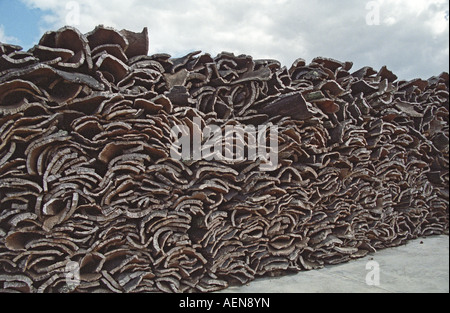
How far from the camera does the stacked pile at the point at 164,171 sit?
2928mm

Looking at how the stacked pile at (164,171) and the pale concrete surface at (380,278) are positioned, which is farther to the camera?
the pale concrete surface at (380,278)

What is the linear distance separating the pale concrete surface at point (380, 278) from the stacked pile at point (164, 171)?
177 millimetres

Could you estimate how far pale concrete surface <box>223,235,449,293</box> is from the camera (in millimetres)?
3584

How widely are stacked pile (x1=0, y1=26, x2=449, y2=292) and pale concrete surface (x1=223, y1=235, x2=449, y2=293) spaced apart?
0.18m

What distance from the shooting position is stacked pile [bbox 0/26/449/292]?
2928mm

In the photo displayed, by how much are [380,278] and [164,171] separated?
2.63 metres

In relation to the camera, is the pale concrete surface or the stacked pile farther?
the pale concrete surface

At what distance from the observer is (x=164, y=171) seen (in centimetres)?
339

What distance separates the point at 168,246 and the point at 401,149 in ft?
13.4

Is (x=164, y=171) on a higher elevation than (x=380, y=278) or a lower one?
higher

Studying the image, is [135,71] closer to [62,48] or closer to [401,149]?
[62,48]

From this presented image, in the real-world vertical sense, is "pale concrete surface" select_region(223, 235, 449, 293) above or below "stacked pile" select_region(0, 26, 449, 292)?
below

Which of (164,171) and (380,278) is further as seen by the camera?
(380,278)

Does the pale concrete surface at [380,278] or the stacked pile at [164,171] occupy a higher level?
the stacked pile at [164,171]
